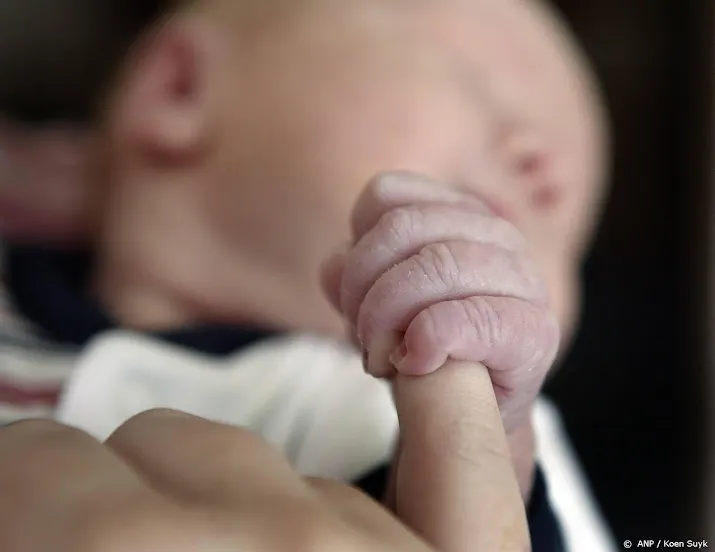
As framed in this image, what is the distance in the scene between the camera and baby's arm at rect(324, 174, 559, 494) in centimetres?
30

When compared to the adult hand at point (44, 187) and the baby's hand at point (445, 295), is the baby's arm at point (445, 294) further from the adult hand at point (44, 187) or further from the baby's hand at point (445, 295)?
the adult hand at point (44, 187)

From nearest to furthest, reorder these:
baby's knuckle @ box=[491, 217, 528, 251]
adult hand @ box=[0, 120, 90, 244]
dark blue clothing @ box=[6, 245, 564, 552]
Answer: baby's knuckle @ box=[491, 217, 528, 251] < dark blue clothing @ box=[6, 245, 564, 552] < adult hand @ box=[0, 120, 90, 244]

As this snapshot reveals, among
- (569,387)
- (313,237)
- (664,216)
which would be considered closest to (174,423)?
(313,237)

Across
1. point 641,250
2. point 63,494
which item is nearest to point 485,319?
point 63,494

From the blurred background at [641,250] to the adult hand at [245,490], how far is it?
595 millimetres

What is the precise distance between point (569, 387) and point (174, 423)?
0.68 metres

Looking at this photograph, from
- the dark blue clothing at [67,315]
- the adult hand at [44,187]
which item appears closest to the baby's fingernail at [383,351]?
the dark blue clothing at [67,315]

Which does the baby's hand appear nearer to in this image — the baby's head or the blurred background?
the baby's head

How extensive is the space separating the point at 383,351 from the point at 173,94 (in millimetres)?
430

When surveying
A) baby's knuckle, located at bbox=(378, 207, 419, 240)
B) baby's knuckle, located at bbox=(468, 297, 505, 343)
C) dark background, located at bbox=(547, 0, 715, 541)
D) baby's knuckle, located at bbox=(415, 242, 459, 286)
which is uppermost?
baby's knuckle, located at bbox=(378, 207, 419, 240)

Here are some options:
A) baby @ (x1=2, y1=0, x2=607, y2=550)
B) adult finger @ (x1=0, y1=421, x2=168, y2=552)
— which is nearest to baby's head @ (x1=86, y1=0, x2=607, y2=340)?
baby @ (x1=2, y1=0, x2=607, y2=550)

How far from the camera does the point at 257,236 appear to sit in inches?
23.4

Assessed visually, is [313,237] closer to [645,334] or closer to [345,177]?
[345,177]

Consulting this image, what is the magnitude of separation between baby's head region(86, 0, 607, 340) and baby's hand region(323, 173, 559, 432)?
0.22m
